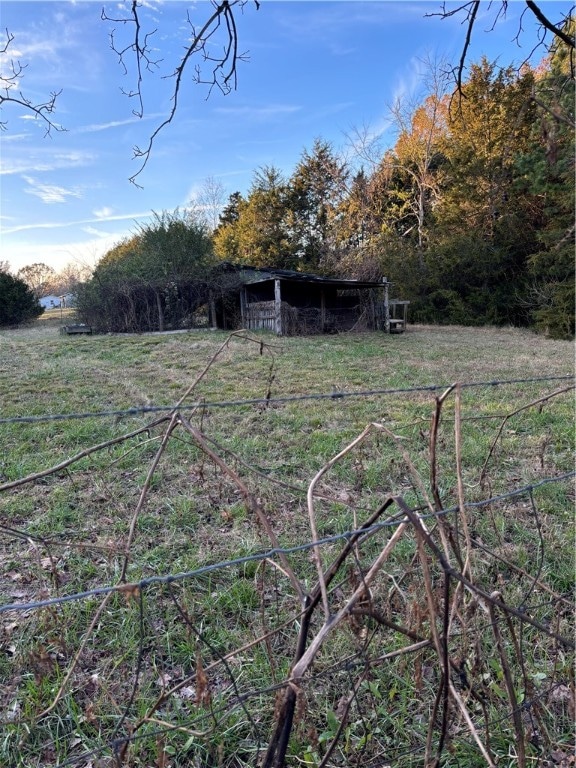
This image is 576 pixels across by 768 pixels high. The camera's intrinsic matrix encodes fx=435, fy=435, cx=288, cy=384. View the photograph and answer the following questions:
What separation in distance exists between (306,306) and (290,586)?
13.5m

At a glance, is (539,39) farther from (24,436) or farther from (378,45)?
(24,436)

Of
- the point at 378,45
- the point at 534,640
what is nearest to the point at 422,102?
the point at 378,45

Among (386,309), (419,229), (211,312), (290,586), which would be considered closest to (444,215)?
(419,229)

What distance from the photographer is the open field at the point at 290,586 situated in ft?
3.03

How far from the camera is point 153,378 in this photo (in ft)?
22.7

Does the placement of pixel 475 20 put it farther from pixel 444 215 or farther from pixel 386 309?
pixel 444 215

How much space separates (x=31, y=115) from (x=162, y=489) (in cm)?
256

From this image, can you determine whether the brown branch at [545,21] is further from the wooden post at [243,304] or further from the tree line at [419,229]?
the wooden post at [243,304]

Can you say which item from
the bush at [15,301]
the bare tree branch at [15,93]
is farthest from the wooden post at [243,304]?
the bare tree branch at [15,93]

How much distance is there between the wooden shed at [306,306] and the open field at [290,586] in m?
8.58

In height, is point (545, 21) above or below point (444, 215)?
below

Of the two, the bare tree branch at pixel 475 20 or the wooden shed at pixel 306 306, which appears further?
the wooden shed at pixel 306 306

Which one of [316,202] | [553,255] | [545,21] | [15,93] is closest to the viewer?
[545,21]

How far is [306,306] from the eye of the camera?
1504 centimetres
